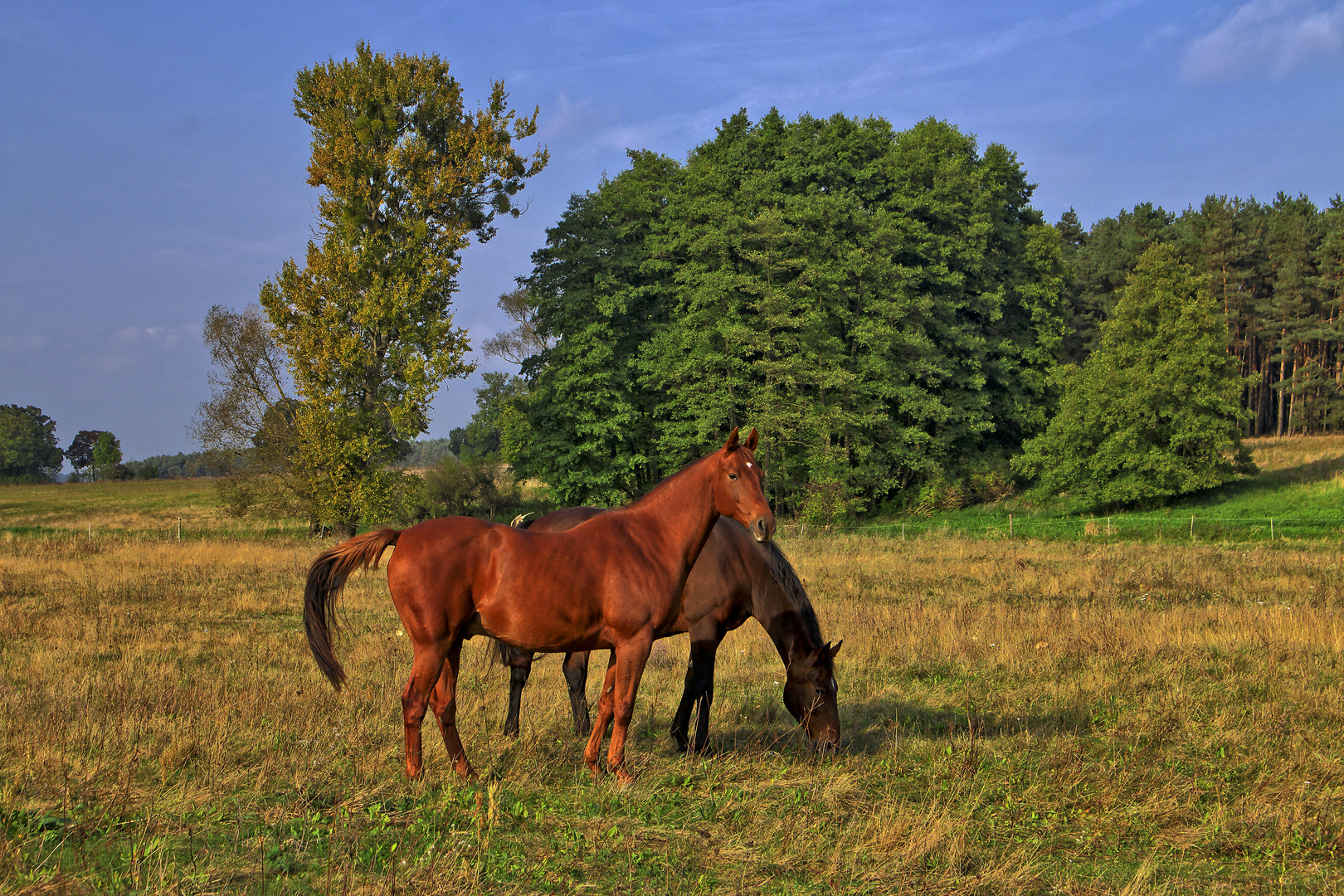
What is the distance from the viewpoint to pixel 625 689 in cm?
589

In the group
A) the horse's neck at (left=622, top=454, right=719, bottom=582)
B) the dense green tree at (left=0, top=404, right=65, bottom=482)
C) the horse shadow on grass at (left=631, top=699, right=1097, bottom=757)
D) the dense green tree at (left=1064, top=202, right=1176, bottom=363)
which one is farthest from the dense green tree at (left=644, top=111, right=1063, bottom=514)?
the dense green tree at (left=0, top=404, right=65, bottom=482)

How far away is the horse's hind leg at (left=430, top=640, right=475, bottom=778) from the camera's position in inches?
238

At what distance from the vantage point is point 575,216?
1561 inches

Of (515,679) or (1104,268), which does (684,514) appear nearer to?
(515,679)

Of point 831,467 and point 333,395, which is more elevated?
point 333,395

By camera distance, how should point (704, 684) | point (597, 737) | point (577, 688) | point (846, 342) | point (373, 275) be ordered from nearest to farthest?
point (597, 737) → point (704, 684) → point (577, 688) → point (373, 275) → point (846, 342)

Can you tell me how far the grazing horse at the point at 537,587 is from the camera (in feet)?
19.3

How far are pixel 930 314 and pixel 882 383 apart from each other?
5.10 m

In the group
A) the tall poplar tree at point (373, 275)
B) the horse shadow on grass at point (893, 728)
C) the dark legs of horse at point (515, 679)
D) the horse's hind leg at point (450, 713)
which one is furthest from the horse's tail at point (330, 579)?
the tall poplar tree at point (373, 275)

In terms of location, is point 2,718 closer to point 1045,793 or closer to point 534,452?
point 1045,793

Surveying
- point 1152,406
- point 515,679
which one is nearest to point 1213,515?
point 1152,406

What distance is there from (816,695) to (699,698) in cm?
105

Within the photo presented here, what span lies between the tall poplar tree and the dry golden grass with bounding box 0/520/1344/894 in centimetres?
2017

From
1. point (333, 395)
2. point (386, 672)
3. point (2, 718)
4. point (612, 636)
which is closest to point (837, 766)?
point (612, 636)
